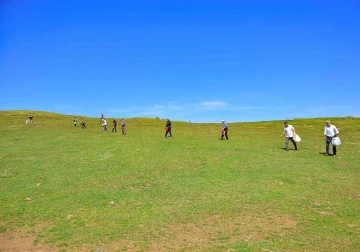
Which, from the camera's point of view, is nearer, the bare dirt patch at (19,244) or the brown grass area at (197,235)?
the brown grass area at (197,235)

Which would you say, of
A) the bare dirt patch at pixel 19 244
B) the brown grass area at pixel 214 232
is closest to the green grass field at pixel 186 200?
the brown grass area at pixel 214 232

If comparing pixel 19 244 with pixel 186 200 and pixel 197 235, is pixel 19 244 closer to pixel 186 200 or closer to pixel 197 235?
pixel 197 235

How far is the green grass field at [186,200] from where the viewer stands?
1378 centimetres

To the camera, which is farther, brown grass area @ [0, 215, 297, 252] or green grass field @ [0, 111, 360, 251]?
green grass field @ [0, 111, 360, 251]

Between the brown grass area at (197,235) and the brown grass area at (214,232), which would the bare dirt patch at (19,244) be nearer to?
the brown grass area at (197,235)

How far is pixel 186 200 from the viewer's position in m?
18.2

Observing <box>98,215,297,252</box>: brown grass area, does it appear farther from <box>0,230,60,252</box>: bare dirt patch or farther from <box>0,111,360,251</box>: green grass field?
<box>0,230,60,252</box>: bare dirt patch

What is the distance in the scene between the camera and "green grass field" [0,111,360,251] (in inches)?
543

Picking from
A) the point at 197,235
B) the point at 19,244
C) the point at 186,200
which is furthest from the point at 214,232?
the point at 19,244

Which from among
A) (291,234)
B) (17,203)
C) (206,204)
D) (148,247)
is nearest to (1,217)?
(17,203)

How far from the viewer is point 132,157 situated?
2931cm

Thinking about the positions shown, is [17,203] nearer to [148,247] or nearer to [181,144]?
[148,247]

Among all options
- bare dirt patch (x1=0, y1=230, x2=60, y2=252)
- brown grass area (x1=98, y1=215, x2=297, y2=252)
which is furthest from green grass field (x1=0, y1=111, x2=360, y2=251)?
bare dirt patch (x1=0, y1=230, x2=60, y2=252)

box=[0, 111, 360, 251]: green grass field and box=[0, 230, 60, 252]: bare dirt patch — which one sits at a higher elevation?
box=[0, 111, 360, 251]: green grass field
